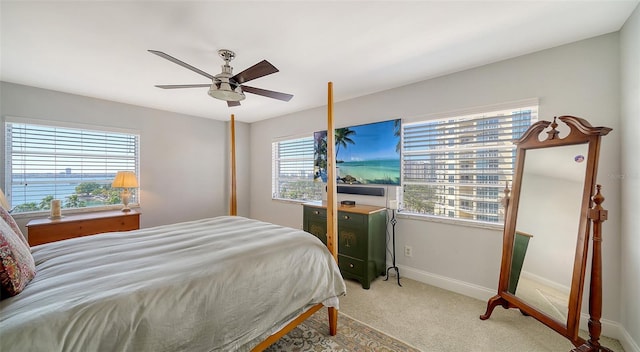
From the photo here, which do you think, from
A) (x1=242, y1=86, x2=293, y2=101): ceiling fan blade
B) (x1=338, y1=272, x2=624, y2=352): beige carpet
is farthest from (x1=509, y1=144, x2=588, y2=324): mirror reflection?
(x1=242, y1=86, x2=293, y2=101): ceiling fan blade

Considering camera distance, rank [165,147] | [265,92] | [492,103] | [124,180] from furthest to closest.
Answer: [165,147] < [124,180] < [492,103] < [265,92]

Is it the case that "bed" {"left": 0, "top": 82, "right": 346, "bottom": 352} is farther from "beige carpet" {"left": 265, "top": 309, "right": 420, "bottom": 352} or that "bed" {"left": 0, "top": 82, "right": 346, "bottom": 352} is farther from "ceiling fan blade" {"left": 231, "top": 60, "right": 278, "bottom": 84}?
"ceiling fan blade" {"left": 231, "top": 60, "right": 278, "bottom": 84}

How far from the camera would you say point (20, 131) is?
305cm

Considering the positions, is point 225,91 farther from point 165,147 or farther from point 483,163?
point 165,147

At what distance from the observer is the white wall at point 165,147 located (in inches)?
123

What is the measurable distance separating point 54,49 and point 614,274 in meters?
5.11

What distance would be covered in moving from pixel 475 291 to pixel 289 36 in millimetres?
3091

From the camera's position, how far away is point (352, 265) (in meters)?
2.91

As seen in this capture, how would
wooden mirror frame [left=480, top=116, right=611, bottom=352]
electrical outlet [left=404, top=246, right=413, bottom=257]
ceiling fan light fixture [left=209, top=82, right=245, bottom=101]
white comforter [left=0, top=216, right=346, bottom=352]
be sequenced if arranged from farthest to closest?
electrical outlet [left=404, top=246, right=413, bottom=257] → ceiling fan light fixture [left=209, top=82, right=245, bottom=101] → wooden mirror frame [left=480, top=116, right=611, bottom=352] → white comforter [left=0, top=216, right=346, bottom=352]

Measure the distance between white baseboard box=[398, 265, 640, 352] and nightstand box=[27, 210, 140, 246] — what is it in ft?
12.6

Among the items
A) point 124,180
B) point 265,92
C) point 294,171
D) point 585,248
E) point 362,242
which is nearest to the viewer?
point 585,248

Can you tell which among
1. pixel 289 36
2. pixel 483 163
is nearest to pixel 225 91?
pixel 289 36

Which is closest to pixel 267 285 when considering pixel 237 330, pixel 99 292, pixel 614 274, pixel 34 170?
pixel 237 330

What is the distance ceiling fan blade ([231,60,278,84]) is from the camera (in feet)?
5.70
